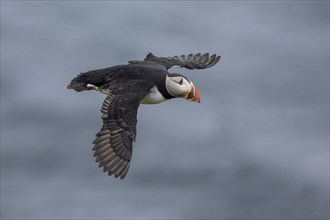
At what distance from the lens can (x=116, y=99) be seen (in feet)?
43.3

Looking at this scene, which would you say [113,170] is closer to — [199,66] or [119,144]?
[119,144]

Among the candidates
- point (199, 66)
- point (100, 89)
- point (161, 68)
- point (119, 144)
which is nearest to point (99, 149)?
point (119, 144)

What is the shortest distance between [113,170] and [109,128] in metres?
0.70

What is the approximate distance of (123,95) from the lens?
43.5 ft

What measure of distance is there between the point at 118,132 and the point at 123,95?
2.14 ft

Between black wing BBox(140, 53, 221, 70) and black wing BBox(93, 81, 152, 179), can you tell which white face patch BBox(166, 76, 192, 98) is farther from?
black wing BBox(140, 53, 221, 70)

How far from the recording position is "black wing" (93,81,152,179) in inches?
494

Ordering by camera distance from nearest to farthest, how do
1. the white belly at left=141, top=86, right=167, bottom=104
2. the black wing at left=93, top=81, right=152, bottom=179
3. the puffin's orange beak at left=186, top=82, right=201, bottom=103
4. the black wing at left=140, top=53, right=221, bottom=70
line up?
the black wing at left=93, top=81, right=152, bottom=179, the white belly at left=141, top=86, right=167, bottom=104, the puffin's orange beak at left=186, top=82, right=201, bottom=103, the black wing at left=140, top=53, right=221, bottom=70

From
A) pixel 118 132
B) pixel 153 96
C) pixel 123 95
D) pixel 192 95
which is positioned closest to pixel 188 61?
pixel 192 95

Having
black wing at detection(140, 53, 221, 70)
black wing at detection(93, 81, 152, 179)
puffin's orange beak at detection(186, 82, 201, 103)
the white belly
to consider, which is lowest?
black wing at detection(93, 81, 152, 179)

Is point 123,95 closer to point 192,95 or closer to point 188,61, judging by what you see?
point 192,95

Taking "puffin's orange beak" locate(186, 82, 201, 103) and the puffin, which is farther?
"puffin's orange beak" locate(186, 82, 201, 103)

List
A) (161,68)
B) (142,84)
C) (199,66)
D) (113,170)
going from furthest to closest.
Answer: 1. (199,66)
2. (161,68)
3. (142,84)
4. (113,170)

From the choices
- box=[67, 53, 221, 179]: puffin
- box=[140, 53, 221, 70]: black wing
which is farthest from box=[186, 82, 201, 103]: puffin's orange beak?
box=[140, 53, 221, 70]: black wing
